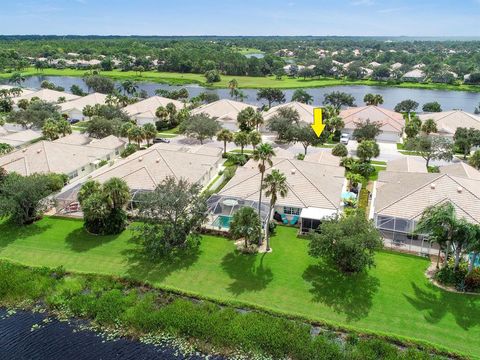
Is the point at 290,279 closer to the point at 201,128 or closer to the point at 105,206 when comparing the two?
the point at 105,206

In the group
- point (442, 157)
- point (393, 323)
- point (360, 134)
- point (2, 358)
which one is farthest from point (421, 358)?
point (360, 134)

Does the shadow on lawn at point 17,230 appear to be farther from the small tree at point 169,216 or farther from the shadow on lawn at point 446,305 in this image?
the shadow on lawn at point 446,305

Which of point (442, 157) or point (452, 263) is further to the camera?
point (442, 157)

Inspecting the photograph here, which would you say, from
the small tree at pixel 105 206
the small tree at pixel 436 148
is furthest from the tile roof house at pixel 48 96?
the small tree at pixel 436 148

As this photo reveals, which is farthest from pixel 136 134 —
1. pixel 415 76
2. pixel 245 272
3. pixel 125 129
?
pixel 415 76

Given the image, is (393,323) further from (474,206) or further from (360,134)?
(360,134)

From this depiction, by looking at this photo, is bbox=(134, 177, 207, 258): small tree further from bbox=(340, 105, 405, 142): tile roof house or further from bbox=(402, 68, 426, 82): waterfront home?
bbox=(402, 68, 426, 82): waterfront home
